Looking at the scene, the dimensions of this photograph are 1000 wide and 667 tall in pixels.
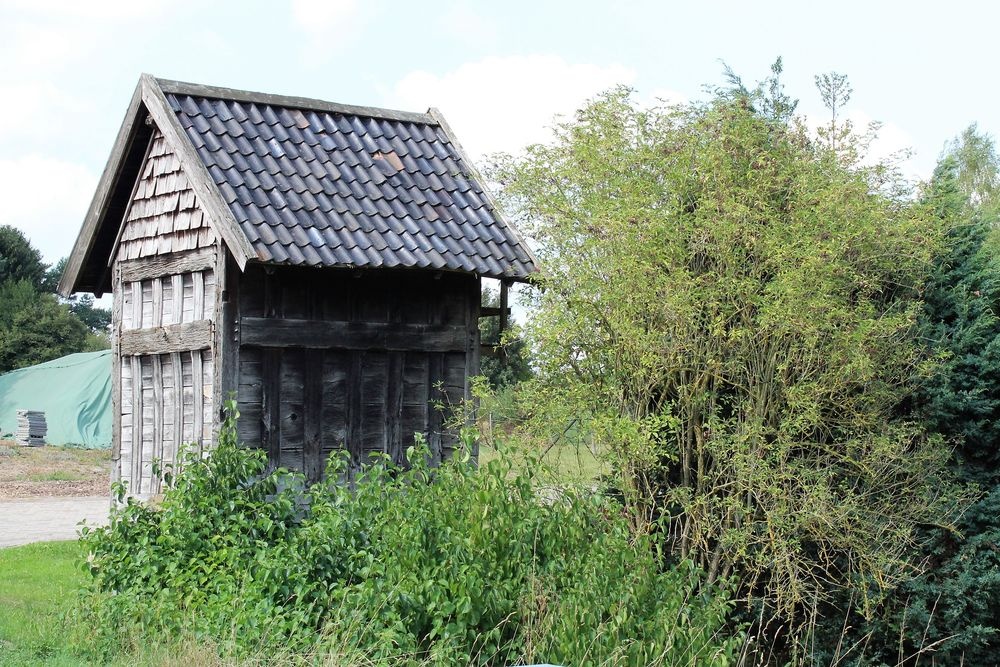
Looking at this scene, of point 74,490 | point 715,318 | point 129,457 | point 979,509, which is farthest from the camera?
point 74,490

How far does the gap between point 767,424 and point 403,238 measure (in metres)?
3.84

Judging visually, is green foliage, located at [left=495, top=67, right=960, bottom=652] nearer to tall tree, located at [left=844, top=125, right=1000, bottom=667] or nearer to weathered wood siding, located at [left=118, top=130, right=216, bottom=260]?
tall tree, located at [left=844, top=125, right=1000, bottom=667]

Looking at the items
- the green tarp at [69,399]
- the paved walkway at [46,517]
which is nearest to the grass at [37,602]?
the paved walkway at [46,517]

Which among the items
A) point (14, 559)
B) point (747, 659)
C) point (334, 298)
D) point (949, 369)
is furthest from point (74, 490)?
point (949, 369)

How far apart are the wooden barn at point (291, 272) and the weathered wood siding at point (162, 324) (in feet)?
0.08

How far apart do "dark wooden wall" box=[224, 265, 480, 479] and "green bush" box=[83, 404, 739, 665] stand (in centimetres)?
139

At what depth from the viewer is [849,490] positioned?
942 centimetres

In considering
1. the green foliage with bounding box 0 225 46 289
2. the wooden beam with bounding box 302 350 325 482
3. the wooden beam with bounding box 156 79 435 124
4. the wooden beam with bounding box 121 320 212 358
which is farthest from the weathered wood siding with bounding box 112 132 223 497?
the green foliage with bounding box 0 225 46 289

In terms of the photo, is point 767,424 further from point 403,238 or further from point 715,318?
point 403,238

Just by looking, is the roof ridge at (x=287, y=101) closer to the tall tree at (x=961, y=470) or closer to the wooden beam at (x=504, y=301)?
the wooden beam at (x=504, y=301)

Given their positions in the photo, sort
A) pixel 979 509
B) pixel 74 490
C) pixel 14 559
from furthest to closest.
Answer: pixel 74 490
pixel 14 559
pixel 979 509

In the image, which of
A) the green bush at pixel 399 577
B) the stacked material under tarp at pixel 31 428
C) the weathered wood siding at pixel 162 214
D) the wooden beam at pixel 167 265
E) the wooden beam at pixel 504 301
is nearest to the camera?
the green bush at pixel 399 577

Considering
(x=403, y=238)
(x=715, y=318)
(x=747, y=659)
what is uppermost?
(x=403, y=238)

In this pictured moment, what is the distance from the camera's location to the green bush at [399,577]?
7.52m
